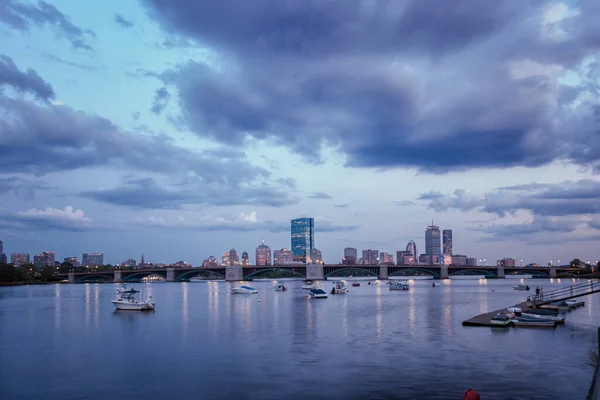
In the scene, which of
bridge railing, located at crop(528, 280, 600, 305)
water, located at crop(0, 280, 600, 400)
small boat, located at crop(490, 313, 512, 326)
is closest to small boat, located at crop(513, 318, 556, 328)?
small boat, located at crop(490, 313, 512, 326)

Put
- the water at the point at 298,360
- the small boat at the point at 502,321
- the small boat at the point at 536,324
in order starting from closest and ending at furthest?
the water at the point at 298,360 < the small boat at the point at 502,321 < the small boat at the point at 536,324

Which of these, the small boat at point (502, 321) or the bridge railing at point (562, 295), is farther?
the bridge railing at point (562, 295)

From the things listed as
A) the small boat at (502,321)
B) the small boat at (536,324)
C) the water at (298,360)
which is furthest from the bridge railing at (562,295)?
the small boat at (502,321)

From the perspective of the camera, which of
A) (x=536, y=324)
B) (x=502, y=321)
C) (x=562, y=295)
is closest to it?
(x=502, y=321)

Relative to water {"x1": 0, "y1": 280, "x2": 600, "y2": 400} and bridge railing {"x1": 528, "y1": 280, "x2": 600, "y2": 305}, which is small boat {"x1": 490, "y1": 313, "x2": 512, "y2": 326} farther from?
bridge railing {"x1": 528, "y1": 280, "x2": 600, "y2": 305}

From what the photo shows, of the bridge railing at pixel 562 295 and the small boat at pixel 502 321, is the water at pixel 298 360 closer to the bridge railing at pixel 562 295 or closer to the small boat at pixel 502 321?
the small boat at pixel 502 321

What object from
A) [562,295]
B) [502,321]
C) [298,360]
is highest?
[502,321]

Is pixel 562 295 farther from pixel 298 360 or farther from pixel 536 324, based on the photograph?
pixel 298 360

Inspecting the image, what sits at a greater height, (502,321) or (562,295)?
(502,321)

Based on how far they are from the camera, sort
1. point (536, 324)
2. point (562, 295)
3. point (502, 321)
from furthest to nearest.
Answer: point (562, 295) → point (536, 324) → point (502, 321)

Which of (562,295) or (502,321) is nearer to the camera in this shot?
(502,321)

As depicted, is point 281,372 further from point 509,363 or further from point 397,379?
point 509,363

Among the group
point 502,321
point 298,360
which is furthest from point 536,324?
point 298,360

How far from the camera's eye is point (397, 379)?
40.2 m
